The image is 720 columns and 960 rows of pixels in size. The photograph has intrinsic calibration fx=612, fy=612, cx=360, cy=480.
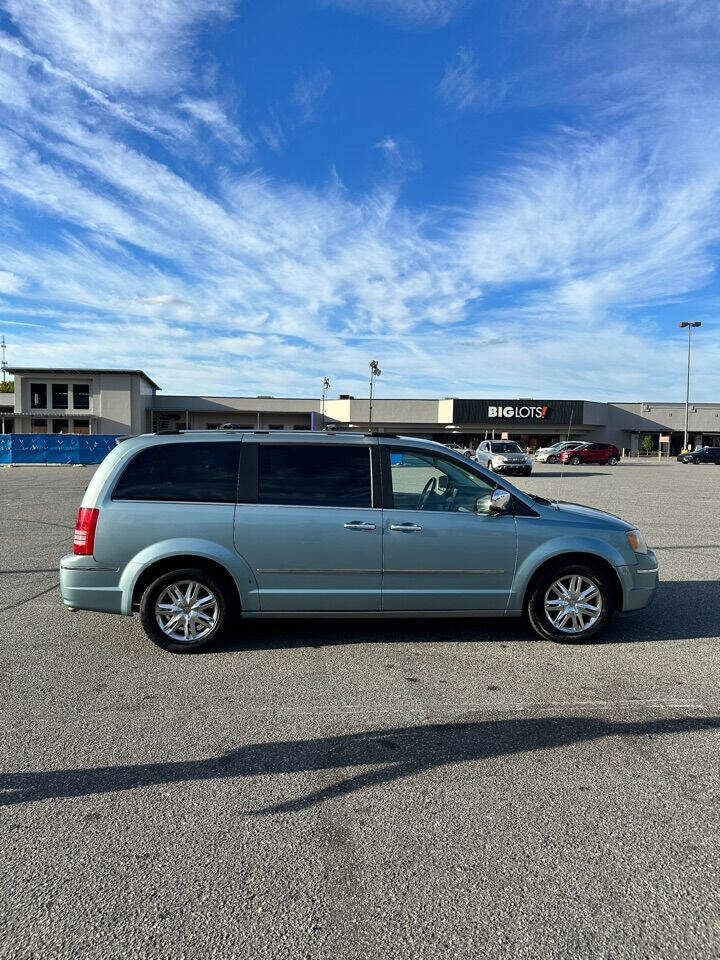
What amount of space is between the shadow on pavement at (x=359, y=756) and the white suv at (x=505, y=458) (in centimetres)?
2622

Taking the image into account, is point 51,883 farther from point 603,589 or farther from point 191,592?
Result: point 603,589

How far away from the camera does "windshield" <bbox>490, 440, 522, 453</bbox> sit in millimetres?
33750

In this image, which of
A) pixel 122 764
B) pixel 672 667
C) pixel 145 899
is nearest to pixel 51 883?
pixel 145 899

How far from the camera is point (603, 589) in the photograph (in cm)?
523

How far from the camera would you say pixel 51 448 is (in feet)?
121

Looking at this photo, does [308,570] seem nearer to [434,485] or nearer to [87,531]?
[434,485]

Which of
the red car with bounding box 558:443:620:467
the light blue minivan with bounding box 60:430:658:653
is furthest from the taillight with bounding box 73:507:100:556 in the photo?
the red car with bounding box 558:443:620:467

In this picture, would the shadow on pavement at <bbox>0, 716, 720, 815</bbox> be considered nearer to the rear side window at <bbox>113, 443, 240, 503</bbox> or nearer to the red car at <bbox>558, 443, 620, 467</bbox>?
the rear side window at <bbox>113, 443, 240, 503</bbox>

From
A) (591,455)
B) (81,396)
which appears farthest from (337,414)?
(591,455)

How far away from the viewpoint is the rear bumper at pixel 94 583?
4.90 meters

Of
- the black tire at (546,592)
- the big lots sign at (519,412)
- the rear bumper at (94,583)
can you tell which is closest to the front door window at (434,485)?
the black tire at (546,592)

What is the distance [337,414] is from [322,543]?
6940 cm

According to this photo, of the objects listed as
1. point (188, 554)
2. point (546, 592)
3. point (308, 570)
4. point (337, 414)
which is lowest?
point (546, 592)

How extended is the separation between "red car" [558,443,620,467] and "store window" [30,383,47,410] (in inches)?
2019
